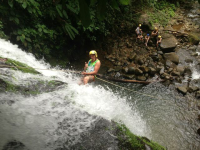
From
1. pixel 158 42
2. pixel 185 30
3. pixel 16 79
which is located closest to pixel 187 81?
pixel 158 42

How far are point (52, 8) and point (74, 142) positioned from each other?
5.88 metres

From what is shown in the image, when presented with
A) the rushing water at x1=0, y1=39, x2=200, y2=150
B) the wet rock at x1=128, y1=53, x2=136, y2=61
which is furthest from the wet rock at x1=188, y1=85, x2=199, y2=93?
the wet rock at x1=128, y1=53, x2=136, y2=61

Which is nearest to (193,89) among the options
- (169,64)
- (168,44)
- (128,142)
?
(169,64)

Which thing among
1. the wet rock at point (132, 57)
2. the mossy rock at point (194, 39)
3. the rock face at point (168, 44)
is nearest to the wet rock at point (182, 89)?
the wet rock at point (132, 57)

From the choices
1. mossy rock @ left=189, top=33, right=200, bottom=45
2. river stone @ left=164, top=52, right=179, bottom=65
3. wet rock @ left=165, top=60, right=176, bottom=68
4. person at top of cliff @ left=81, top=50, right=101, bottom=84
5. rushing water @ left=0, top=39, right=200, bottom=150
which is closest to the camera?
rushing water @ left=0, top=39, right=200, bottom=150

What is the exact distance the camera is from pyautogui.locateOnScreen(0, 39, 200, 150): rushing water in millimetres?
2740

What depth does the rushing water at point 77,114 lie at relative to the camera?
2740mm

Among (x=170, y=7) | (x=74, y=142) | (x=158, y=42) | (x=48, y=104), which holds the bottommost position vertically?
(x=74, y=142)

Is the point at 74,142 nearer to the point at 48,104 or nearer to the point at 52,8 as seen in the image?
the point at 48,104

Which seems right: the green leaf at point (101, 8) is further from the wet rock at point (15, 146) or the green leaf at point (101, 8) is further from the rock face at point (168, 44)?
the rock face at point (168, 44)

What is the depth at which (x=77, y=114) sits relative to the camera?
3436 mm

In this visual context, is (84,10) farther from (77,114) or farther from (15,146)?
(77,114)

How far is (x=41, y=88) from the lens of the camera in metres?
4.05

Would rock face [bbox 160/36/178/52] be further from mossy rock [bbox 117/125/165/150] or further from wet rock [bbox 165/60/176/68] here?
mossy rock [bbox 117/125/165/150]
